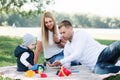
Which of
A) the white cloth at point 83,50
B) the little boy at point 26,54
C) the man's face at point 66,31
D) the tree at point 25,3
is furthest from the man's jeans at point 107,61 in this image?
the tree at point 25,3

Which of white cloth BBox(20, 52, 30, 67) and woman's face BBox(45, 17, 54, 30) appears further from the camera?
woman's face BBox(45, 17, 54, 30)

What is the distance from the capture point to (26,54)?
661cm

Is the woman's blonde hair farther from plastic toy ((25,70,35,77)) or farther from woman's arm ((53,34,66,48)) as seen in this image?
plastic toy ((25,70,35,77))

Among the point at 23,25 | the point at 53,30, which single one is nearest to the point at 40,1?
the point at 53,30

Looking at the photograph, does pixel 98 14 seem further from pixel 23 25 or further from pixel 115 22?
pixel 23 25

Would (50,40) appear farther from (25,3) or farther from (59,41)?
(25,3)

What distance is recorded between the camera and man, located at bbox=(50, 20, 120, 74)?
19.8 feet

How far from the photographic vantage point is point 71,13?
4341cm

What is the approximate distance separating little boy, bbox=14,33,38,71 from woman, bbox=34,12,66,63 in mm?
395

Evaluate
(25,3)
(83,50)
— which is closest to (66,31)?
(83,50)

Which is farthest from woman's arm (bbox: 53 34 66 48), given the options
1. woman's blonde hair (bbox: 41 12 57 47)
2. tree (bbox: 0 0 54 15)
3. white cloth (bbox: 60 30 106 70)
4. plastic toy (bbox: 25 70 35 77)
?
tree (bbox: 0 0 54 15)

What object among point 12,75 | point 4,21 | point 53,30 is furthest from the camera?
point 4,21

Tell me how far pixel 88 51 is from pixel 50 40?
111 cm

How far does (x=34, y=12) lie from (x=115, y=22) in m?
24.5
